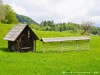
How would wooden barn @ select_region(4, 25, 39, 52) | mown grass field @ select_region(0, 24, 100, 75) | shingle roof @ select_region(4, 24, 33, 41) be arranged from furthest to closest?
1. wooden barn @ select_region(4, 25, 39, 52)
2. shingle roof @ select_region(4, 24, 33, 41)
3. mown grass field @ select_region(0, 24, 100, 75)

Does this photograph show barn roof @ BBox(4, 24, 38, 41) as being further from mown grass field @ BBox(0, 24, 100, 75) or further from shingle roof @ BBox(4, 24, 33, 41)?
mown grass field @ BBox(0, 24, 100, 75)

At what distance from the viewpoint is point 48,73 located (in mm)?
23922

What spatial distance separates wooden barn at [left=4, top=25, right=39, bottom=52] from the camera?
51.4 meters

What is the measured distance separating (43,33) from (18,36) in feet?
104

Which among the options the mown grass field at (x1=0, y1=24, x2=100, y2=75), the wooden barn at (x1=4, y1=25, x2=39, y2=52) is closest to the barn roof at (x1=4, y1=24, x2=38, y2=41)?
the wooden barn at (x1=4, y1=25, x2=39, y2=52)

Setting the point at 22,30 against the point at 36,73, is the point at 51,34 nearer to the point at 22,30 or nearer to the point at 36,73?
the point at 22,30

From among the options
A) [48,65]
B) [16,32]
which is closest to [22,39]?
[16,32]

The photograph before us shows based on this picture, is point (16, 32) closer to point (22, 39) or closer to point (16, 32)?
point (16, 32)

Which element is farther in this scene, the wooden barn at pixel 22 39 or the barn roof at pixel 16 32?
the wooden barn at pixel 22 39

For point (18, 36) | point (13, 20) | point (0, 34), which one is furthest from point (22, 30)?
point (13, 20)

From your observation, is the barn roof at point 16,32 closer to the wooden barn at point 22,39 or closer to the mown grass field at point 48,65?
the wooden barn at point 22,39

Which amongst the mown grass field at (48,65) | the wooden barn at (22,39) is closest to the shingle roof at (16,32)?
the wooden barn at (22,39)

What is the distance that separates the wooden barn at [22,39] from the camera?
169 feet

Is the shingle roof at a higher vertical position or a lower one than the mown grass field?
higher
